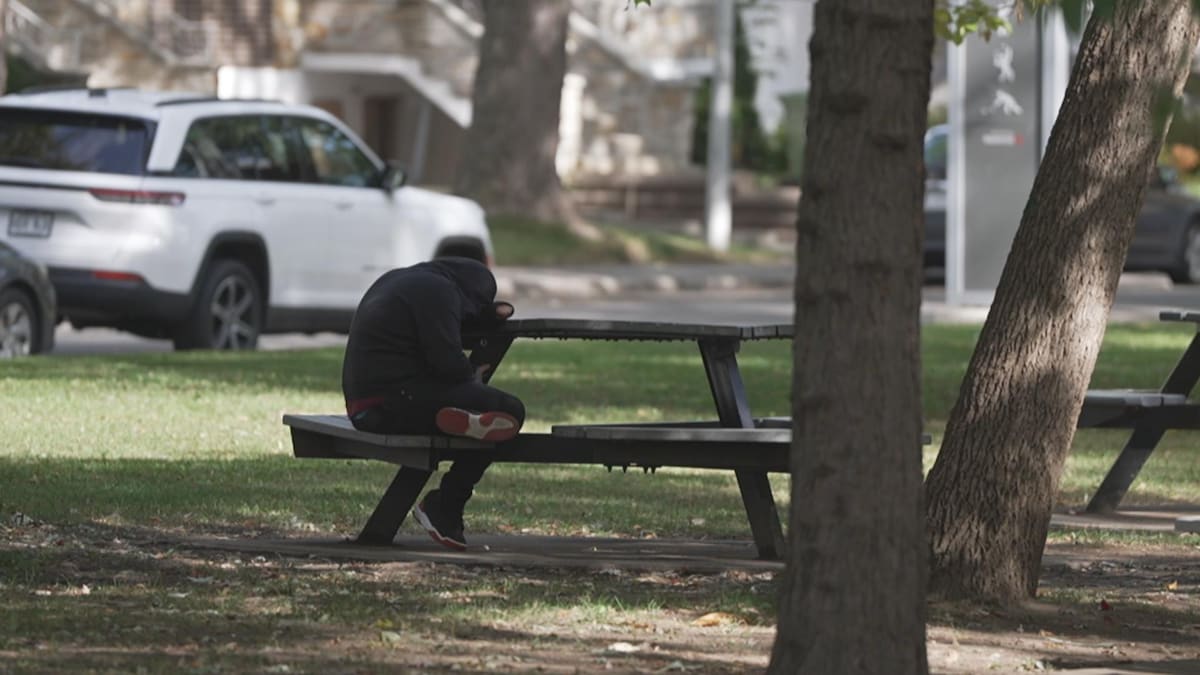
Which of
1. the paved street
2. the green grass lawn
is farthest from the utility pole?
the green grass lawn

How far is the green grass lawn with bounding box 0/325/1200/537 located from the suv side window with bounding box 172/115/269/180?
1.26m

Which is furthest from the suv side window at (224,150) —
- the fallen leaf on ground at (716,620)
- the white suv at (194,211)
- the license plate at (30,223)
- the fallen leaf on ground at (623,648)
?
the fallen leaf on ground at (623,648)

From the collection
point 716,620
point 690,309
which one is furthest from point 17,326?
point 716,620

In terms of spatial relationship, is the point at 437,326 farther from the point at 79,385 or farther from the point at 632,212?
the point at 632,212

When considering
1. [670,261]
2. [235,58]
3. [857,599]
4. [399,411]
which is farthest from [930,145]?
[857,599]

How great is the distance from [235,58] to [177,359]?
71.2ft

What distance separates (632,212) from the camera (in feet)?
116

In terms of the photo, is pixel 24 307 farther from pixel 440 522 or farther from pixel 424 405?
pixel 424 405

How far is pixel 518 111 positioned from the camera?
29328 mm

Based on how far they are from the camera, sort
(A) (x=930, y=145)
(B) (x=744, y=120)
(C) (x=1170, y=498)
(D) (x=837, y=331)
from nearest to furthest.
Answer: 1. (D) (x=837, y=331)
2. (C) (x=1170, y=498)
3. (A) (x=930, y=145)
4. (B) (x=744, y=120)

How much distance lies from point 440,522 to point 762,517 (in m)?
1.08

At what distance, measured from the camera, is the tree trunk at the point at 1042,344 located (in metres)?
7.21

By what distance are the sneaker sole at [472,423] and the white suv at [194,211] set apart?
27.5 feet

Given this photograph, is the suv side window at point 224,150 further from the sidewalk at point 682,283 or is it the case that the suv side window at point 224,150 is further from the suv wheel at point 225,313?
the sidewalk at point 682,283
